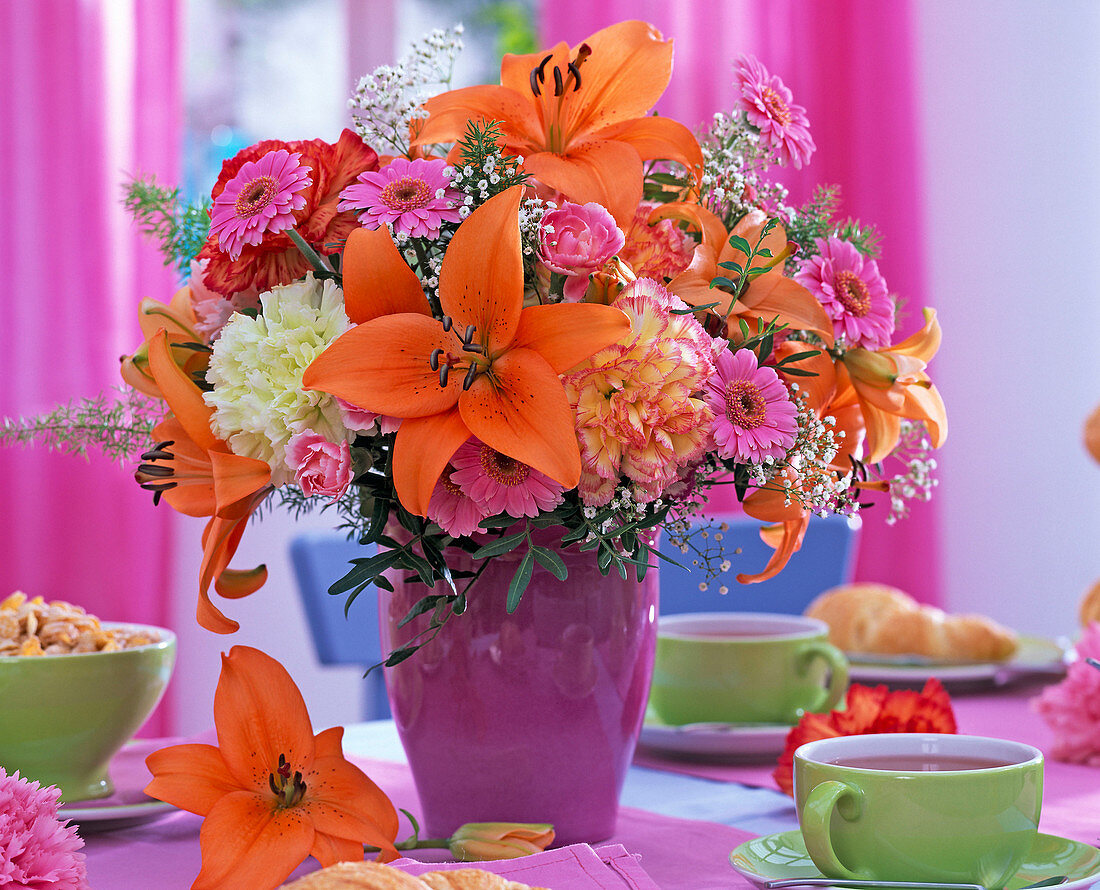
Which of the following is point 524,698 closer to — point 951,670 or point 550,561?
point 550,561

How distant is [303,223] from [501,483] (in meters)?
0.19

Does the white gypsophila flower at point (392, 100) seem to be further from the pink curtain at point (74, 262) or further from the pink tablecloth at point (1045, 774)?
the pink curtain at point (74, 262)

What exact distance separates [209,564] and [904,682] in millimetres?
741

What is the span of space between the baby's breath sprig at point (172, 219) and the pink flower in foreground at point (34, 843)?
37 centimetres

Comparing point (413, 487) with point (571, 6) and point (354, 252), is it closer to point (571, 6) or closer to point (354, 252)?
point (354, 252)

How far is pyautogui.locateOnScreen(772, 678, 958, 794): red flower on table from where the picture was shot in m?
0.76

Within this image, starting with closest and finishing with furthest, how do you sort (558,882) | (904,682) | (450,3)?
(558,882)
(904,682)
(450,3)

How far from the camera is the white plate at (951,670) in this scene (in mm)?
1127

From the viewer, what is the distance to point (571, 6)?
9.30 feet

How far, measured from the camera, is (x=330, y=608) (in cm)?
167

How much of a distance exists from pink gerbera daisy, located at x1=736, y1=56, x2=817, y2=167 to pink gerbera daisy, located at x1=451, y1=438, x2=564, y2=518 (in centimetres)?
27

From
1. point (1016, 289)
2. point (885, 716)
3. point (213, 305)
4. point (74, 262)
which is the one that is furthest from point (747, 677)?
point (1016, 289)

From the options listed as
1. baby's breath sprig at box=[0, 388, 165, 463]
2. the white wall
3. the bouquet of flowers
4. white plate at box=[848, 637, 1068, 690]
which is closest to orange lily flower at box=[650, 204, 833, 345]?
the bouquet of flowers

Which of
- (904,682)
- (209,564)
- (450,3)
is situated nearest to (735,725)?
(904,682)
